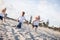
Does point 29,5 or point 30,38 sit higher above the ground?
point 29,5

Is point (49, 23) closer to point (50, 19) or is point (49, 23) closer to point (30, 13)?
point (50, 19)

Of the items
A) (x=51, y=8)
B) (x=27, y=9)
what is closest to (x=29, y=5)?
(x=27, y=9)

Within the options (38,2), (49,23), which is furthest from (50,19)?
(38,2)

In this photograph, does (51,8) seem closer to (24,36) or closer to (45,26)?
(45,26)

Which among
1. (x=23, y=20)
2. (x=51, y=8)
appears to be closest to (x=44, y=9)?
(x=51, y=8)

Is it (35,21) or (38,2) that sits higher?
(38,2)

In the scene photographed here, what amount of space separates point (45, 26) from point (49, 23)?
89 millimetres

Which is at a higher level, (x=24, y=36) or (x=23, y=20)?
(x=23, y=20)

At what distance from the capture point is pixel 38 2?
411 centimetres

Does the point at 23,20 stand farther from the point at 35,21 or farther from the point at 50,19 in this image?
the point at 50,19

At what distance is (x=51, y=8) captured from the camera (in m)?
4.17

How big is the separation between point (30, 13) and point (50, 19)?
1.23 ft

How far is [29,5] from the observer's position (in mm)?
4074

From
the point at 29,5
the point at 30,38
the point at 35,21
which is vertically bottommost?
the point at 30,38
